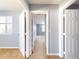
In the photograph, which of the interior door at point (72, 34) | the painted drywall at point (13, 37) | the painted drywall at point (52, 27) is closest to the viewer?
the interior door at point (72, 34)

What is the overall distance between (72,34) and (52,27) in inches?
60.4

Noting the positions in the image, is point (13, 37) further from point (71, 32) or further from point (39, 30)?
point (39, 30)

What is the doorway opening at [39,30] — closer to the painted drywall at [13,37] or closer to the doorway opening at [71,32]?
the painted drywall at [13,37]

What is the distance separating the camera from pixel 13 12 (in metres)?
7.30

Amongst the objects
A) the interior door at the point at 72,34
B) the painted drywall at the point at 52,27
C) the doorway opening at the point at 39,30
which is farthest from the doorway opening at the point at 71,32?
the doorway opening at the point at 39,30

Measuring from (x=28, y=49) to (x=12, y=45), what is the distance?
2.32 m

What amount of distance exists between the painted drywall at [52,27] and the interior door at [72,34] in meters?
1.35

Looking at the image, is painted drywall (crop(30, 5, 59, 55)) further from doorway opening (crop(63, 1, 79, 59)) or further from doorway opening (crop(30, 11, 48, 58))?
doorway opening (crop(63, 1, 79, 59))

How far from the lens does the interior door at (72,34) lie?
4379 mm

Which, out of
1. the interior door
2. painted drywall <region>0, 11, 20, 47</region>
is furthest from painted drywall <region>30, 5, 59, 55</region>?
painted drywall <region>0, 11, 20, 47</region>

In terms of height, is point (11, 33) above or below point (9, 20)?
below

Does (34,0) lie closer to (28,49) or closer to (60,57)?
(28,49)

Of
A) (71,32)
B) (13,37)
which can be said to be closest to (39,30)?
(13,37)

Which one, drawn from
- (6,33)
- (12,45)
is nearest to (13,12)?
(6,33)
